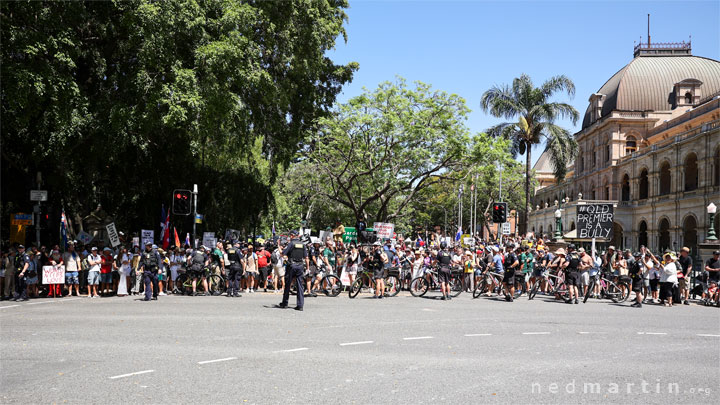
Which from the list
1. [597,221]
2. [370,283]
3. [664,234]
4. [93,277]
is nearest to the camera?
[93,277]

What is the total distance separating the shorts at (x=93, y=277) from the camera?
1781 cm

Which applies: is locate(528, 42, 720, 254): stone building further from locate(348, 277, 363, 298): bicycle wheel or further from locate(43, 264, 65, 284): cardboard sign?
locate(43, 264, 65, 284): cardboard sign

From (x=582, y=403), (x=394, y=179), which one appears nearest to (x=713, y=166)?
(x=394, y=179)

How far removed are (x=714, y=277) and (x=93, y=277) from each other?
1885 centimetres

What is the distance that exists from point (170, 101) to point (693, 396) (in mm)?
16022

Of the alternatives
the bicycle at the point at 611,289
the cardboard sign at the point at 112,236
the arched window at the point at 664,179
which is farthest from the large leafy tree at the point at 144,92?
the arched window at the point at 664,179

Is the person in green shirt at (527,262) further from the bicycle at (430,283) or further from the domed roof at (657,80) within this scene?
the domed roof at (657,80)

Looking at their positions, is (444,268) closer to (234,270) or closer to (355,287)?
(355,287)

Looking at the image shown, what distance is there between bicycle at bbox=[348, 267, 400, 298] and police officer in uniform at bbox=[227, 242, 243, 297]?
3488mm

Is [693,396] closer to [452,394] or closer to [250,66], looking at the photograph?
[452,394]

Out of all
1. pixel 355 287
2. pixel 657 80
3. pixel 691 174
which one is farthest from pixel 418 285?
pixel 657 80

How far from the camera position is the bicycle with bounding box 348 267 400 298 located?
1805 centimetres

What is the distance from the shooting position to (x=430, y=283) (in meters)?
20.1

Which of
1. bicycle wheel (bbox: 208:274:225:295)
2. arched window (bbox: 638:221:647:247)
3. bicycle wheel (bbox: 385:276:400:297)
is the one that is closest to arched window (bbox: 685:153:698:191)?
arched window (bbox: 638:221:647:247)
